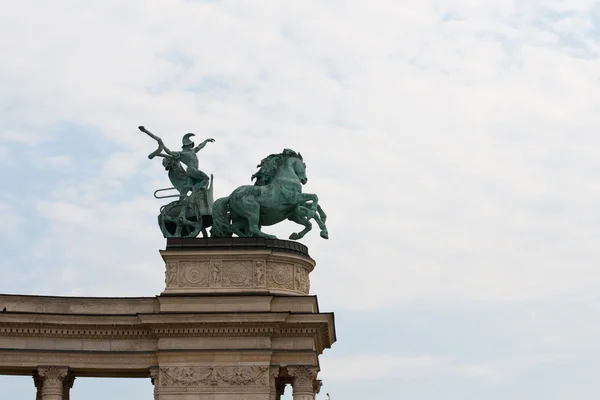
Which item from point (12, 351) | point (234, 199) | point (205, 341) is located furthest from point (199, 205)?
point (12, 351)

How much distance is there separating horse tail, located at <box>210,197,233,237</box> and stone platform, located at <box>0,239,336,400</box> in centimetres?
114

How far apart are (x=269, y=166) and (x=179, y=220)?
141 inches

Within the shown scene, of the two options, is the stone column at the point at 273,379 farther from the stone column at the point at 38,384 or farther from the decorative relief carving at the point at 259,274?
the stone column at the point at 38,384

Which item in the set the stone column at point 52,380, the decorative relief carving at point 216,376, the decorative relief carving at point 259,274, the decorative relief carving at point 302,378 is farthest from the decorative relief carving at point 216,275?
the stone column at point 52,380

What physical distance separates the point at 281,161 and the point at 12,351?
1093cm

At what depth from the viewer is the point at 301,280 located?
43219 millimetres

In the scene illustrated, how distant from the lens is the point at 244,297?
137 ft

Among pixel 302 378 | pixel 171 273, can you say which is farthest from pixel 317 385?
pixel 171 273

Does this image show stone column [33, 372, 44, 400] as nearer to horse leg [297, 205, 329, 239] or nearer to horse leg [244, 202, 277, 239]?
horse leg [244, 202, 277, 239]

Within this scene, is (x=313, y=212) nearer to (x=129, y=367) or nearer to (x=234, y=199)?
(x=234, y=199)

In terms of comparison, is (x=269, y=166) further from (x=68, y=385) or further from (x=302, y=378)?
(x=68, y=385)

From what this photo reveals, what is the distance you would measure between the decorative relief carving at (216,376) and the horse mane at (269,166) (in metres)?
6.75

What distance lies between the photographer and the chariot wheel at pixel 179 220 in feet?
143

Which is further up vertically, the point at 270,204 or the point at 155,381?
the point at 270,204
